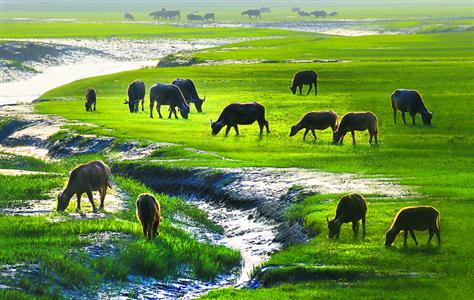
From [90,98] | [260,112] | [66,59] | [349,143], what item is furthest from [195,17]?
[349,143]

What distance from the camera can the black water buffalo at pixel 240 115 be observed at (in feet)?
138

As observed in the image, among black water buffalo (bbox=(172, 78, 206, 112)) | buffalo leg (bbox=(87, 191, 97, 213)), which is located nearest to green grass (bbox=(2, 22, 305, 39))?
black water buffalo (bbox=(172, 78, 206, 112))

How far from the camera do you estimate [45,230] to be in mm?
23547

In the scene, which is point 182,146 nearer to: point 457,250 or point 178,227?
point 178,227

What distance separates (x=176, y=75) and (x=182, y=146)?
104 feet

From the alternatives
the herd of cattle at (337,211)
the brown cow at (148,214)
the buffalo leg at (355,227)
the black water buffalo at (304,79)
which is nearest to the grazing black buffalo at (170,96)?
the black water buffalo at (304,79)

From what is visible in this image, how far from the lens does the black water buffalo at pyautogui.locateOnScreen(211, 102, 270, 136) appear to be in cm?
4197

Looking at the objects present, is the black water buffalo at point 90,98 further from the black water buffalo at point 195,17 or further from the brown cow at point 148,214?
the black water buffalo at point 195,17

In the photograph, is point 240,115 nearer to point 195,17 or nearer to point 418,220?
point 418,220

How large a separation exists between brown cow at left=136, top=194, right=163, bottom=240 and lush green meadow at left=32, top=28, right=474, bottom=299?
10.1 ft

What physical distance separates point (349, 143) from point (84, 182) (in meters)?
15.0

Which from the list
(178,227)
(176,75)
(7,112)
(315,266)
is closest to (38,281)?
(315,266)

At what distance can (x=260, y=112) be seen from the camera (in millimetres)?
41969

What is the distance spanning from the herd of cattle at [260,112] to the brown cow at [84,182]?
46.0 ft
